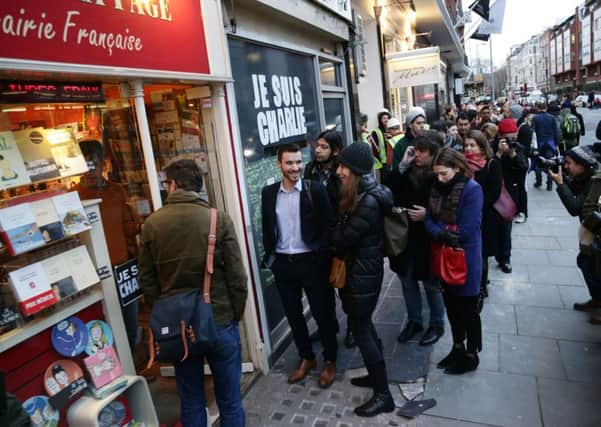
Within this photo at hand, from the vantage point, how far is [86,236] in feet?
8.79

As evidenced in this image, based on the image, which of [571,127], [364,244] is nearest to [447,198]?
[364,244]

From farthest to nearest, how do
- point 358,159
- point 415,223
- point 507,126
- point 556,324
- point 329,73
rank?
point 329,73 → point 507,126 → point 556,324 → point 415,223 → point 358,159

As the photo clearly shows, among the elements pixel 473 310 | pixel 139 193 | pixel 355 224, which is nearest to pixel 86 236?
pixel 139 193

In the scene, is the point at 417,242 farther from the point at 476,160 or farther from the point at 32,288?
the point at 32,288

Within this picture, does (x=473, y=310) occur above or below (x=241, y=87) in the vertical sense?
below

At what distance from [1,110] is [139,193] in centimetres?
116

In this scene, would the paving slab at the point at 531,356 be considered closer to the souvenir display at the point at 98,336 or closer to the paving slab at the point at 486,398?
the paving slab at the point at 486,398

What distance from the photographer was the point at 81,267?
2.58 metres

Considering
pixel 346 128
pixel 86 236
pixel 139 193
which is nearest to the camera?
pixel 86 236

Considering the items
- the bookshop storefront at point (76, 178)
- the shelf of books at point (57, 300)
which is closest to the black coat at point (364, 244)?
the bookshop storefront at point (76, 178)

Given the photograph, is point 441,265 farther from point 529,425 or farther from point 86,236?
point 86,236

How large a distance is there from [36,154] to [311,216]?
1934 mm

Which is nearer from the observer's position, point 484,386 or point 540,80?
point 484,386

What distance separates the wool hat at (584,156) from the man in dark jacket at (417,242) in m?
1.12
